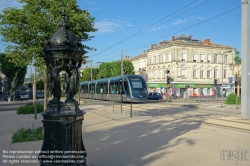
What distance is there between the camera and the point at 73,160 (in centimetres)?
534

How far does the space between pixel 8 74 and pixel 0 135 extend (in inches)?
1706

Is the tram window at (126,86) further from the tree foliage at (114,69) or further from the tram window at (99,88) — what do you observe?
the tree foliage at (114,69)

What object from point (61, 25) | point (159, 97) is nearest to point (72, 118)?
point (61, 25)

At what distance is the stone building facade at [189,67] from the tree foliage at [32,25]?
41067mm

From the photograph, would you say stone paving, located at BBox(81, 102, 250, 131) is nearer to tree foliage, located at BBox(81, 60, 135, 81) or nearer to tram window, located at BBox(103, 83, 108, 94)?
tram window, located at BBox(103, 83, 108, 94)

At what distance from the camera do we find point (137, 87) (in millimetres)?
28031

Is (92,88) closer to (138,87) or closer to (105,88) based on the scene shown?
(105,88)

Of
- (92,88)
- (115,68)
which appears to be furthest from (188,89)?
(92,88)

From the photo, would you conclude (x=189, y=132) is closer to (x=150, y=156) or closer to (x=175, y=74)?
(x=150, y=156)

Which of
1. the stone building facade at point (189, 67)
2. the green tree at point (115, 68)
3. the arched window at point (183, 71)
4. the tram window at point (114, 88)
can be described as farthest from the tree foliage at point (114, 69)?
the tram window at point (114, 88)

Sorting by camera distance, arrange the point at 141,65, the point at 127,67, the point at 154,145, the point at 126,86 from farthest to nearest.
Answer: the point at 141,65
the point at 127,67
the point at 126,86
the point at 154,145

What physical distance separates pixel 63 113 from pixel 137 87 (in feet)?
74.9

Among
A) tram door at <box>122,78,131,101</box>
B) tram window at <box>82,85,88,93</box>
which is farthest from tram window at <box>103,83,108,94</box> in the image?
tram window at <box>82,85,88,93</box>

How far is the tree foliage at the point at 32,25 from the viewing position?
12.0 meters
